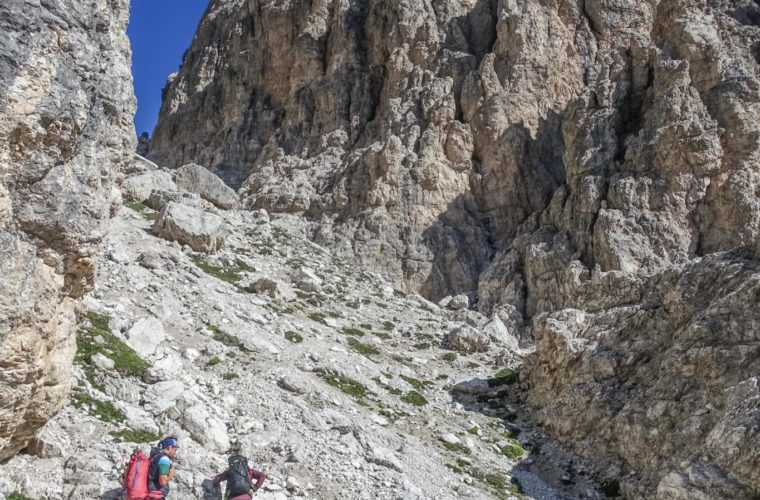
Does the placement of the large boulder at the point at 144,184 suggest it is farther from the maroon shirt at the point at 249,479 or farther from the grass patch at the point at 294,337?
the maroon shirt at the point at 249,479

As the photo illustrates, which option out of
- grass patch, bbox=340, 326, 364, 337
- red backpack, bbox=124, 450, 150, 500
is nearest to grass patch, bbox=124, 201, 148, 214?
grass patch, bbox=340, 326, 364, 337

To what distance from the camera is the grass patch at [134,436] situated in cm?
1397

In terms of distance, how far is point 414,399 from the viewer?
26.9 meters

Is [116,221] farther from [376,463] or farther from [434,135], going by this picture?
[434,135]

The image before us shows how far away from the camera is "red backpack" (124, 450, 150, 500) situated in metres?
11.5

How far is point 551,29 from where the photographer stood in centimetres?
7731

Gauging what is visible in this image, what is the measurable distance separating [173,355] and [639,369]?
1737 cm

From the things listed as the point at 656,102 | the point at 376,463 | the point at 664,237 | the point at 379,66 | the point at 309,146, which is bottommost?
the point at 376,463

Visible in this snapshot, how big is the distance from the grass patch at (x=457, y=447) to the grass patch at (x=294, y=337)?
9.13 meters

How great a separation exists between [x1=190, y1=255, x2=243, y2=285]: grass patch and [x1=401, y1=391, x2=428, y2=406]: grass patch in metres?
13.1

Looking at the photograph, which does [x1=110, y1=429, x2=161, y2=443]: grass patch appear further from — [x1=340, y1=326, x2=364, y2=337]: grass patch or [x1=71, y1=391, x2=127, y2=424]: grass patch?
[x1=340, y1=326, x2=364, y2=337]: grass patch

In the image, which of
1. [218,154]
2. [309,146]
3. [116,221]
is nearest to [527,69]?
[309,146]

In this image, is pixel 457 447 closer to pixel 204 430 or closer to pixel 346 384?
pixel 346 384

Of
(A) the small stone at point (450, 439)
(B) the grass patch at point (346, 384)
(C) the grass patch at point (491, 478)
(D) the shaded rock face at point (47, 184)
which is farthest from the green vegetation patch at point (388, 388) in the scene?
(D) the shaded rock face at point (47, 184)
